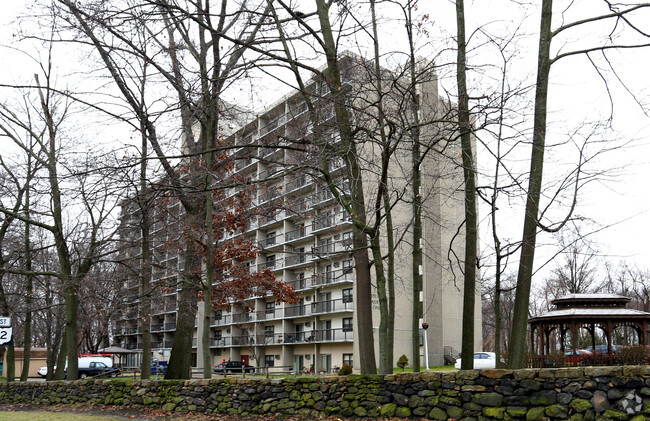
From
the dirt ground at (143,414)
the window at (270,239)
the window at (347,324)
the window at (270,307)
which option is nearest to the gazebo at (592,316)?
the dirt ground at (143,414)

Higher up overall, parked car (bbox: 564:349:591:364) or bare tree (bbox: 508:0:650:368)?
bare tree (bbox: 508:0:650:368)

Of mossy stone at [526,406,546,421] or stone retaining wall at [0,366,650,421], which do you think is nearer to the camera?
stone retaining wall at [0,366,650,421]

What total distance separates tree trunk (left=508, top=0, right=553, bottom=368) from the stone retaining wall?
8.74 feet

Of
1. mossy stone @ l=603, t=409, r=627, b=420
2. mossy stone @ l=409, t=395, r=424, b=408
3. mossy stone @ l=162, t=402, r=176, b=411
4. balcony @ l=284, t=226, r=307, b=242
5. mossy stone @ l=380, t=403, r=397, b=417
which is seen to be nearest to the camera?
mossy stone @ l=603, t=409, r=627, b=420

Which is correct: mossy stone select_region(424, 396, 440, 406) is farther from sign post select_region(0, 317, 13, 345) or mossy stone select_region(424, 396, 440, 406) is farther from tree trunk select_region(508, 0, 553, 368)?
sign post select_region(0, 317, 13, 345)

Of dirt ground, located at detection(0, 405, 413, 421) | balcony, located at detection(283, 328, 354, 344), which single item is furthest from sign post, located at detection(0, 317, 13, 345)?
balcony, located at detection(283, 328, 354, 344)

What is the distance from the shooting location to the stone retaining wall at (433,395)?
8469 mm

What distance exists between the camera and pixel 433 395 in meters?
10.4

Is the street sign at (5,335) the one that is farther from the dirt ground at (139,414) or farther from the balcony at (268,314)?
the balcony at (268,314)

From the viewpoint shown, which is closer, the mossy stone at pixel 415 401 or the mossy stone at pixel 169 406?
the mossy stone at pixel 415 401

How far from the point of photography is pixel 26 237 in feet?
93.9

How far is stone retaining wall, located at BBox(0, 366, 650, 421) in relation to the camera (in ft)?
27.8

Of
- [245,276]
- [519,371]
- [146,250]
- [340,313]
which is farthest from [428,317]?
[519,371]

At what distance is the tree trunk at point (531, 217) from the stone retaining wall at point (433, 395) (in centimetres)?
267
